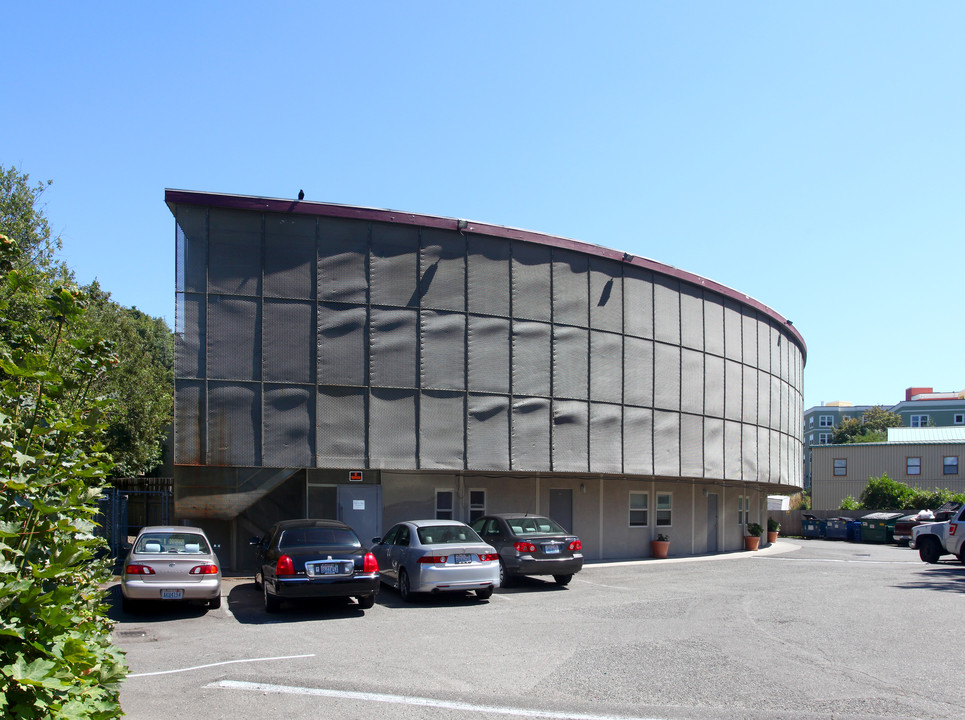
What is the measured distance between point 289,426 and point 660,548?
12950 millimetres

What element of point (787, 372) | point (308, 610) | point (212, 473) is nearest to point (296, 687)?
point (308, 610)

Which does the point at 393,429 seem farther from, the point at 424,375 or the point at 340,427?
the point at 424,375

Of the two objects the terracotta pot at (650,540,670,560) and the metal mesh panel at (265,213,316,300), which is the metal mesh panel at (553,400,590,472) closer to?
the terracotta pot at (650,540,670,560)

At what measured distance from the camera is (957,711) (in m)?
7.71

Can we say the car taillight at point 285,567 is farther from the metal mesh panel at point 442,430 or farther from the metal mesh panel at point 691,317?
the metal mesh panel at point 691,317

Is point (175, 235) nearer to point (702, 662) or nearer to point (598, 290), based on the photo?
point (598, 290)

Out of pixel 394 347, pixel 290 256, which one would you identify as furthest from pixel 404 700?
pixel 290 256

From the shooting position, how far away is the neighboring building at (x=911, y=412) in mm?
92312

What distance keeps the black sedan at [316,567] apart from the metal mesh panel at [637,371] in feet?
40.4

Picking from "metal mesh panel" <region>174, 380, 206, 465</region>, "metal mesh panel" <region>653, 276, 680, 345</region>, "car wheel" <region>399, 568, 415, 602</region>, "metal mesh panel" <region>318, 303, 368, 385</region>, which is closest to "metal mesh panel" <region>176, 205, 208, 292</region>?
"metal mesh panel" <region>174, 380, 206, 465</region>

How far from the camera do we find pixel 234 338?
64.3ft

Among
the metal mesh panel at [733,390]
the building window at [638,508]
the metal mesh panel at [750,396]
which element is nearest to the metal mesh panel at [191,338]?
the building window at [638,508]

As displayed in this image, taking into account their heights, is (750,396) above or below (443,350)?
below

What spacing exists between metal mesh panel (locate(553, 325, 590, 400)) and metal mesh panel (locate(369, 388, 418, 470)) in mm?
4487
